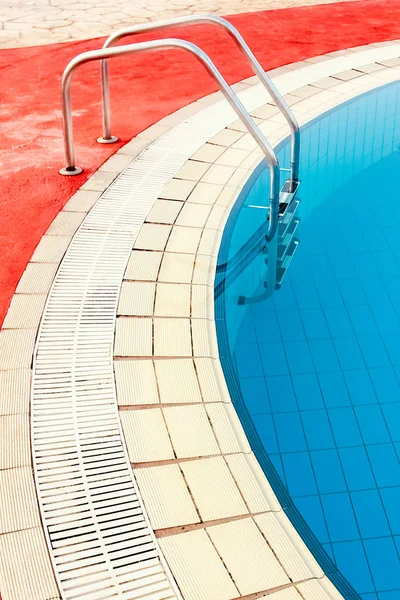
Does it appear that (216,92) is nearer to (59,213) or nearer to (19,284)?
(59,213)

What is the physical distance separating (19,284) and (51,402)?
102 centimetres

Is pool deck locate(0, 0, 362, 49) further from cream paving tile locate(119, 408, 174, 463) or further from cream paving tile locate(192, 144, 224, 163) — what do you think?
cream paving tile locate(119, 408, 174, 463)

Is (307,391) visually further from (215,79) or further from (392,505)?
(215,79)

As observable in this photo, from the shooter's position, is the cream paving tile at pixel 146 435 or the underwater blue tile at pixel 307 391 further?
the underwater blue tile at pixel 307 391

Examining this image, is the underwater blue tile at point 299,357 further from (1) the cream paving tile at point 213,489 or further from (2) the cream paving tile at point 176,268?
(1) the cream paving tile at point 213,489

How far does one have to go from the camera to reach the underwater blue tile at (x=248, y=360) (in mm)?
3500

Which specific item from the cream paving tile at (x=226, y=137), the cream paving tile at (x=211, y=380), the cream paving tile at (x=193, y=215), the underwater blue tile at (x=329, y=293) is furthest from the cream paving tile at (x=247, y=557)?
the cream paving tile at (x=226, y=137)

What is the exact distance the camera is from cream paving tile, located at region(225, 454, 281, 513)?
2656mm

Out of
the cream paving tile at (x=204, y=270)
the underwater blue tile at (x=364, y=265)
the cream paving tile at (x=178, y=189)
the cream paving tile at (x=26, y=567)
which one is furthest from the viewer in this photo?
the cream paving tile at (x=178, y=189)

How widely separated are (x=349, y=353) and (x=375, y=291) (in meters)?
0.64

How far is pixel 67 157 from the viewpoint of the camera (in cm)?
511

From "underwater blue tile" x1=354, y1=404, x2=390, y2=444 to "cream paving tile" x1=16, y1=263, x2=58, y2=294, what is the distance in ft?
5.99

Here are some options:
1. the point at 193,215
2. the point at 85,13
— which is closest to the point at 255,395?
the point at 193,215

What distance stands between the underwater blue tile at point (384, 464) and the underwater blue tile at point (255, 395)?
53cm
